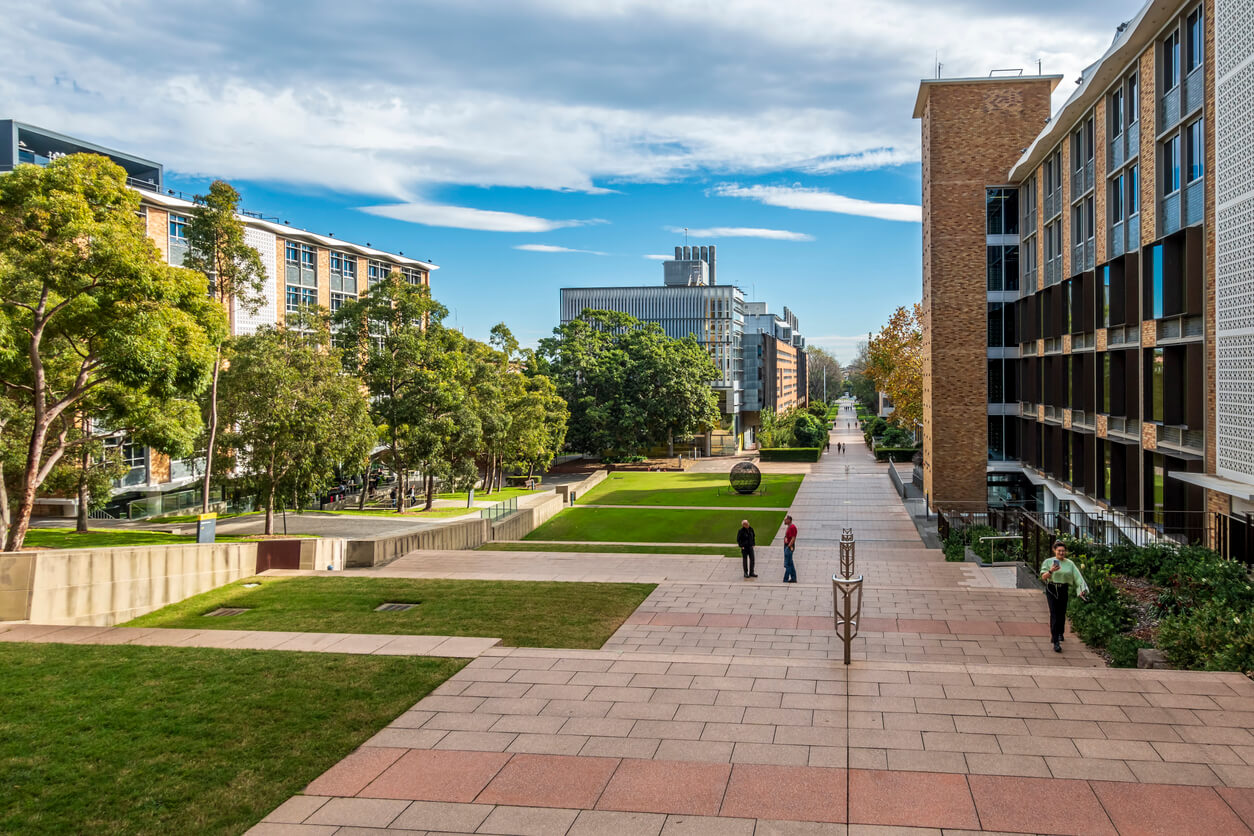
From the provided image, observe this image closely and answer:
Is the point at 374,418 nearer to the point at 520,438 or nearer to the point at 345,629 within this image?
the point at 520,438

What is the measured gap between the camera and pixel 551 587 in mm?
17047

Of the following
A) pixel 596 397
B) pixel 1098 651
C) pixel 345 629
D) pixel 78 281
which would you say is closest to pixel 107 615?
pixel 345 629

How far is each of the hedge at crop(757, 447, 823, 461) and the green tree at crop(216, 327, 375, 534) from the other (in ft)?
145

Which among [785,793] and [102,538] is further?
[102,538]

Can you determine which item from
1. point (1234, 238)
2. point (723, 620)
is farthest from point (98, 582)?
point (1234, 238)

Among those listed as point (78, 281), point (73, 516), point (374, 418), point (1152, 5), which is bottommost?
point (73, 516)

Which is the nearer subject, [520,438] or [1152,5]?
[1152,5]

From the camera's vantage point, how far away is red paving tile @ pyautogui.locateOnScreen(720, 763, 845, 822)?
641cm

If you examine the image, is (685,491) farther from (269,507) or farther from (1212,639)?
(1212,639)

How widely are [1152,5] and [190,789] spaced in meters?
23.5

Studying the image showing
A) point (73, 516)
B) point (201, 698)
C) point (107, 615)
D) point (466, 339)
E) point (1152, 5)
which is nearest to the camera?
point (201, 698)

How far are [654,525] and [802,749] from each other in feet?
94.2

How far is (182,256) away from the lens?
36062mm

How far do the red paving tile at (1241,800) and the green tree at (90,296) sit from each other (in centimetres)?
1846
